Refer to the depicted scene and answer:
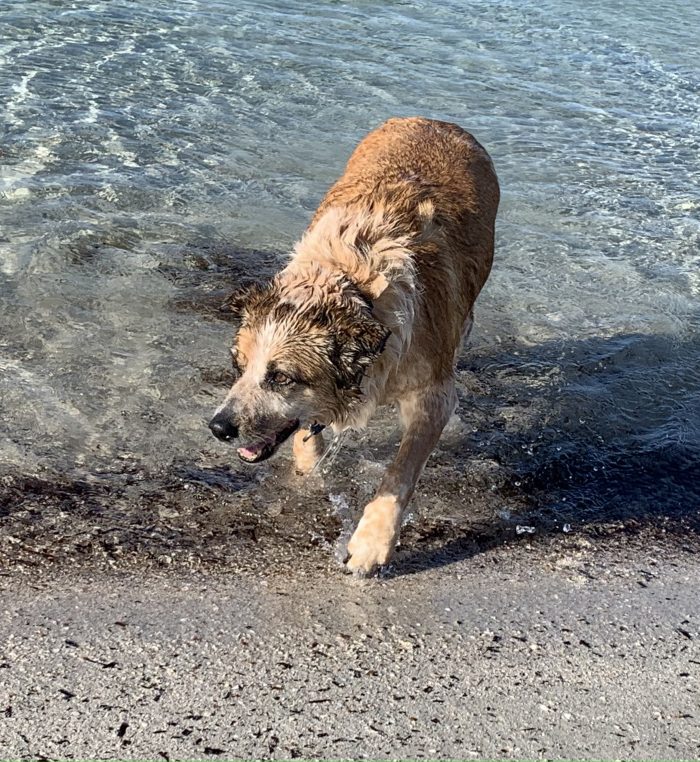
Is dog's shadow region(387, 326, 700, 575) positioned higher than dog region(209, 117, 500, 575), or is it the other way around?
dog region(209, 117, 500, 575)

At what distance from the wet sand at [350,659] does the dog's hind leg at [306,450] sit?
836 millimetres

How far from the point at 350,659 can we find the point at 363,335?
1541mm

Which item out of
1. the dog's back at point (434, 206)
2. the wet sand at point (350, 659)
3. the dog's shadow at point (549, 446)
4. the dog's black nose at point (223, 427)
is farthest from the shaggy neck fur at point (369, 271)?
the wet sand at point (350, 659)

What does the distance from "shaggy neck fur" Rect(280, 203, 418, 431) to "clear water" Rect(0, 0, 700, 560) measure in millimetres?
915

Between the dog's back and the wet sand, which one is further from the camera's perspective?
the dog's back

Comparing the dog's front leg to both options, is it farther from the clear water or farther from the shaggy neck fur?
the clear water

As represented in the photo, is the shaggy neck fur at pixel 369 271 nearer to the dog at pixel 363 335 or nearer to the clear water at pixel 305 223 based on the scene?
the dog at pixel 363 335

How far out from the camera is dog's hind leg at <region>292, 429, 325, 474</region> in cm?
549

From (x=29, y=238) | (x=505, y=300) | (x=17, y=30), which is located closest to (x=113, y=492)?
(x=29, y=238)

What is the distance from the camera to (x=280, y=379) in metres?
4.65

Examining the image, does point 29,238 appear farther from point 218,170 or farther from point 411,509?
point 411,509

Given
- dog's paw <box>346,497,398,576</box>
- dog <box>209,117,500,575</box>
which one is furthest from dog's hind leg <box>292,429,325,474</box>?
dog's paw <box>346,497,398,576</box>

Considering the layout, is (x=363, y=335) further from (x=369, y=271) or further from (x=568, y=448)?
→ (x=568, y=448)

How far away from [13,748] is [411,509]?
263cm
